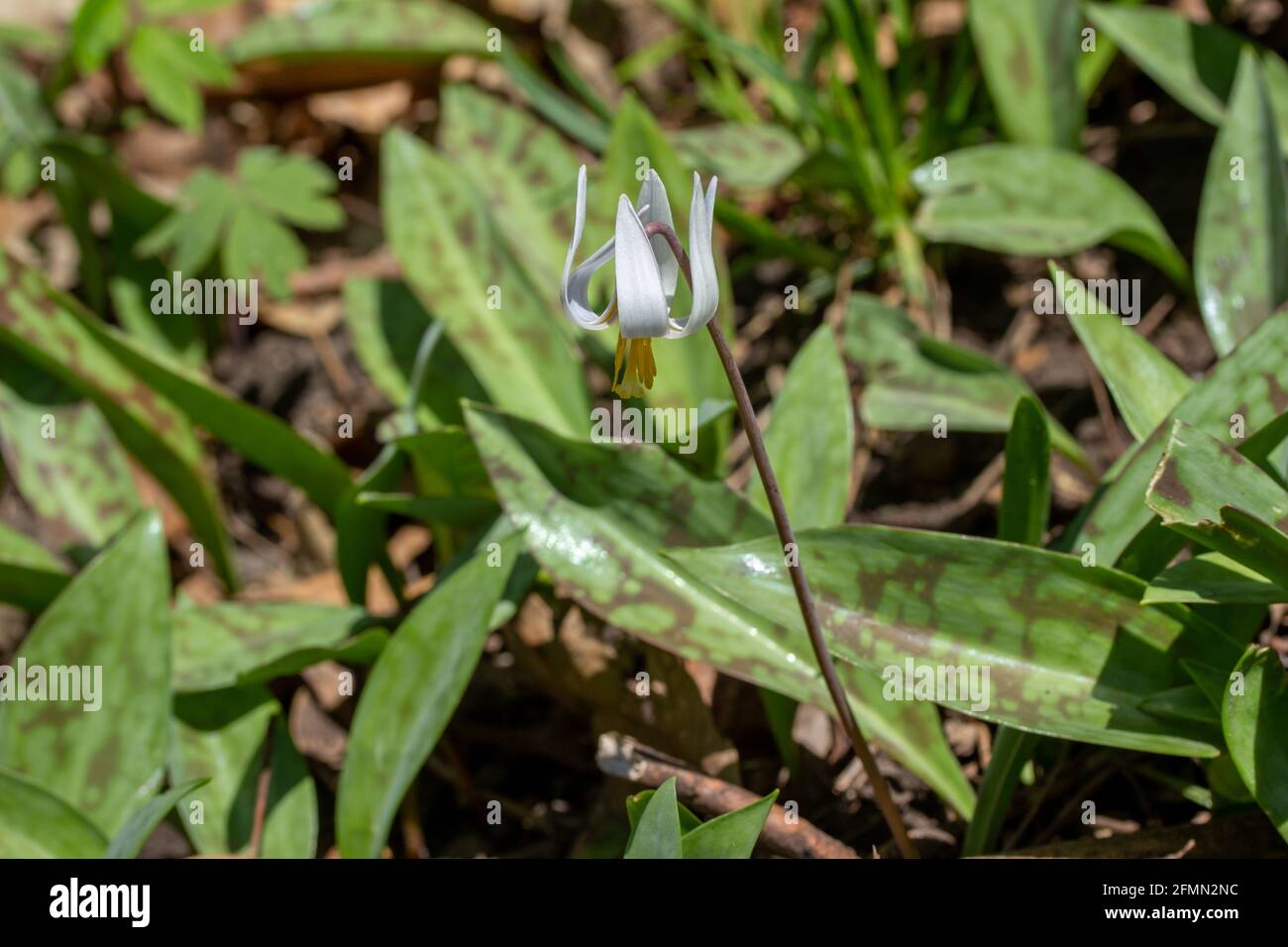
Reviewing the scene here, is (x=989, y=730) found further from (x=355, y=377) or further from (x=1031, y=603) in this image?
(x=355, y=377)

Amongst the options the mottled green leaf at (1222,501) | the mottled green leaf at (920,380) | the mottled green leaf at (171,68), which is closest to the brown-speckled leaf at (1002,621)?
the mottled green leaf at (1222,501)

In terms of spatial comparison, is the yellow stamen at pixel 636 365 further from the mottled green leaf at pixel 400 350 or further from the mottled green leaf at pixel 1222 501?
the mottled green leaf at pixel 400 350

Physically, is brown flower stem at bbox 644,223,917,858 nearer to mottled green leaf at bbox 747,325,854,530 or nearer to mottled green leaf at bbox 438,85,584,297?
mottled green leaf at bbox 747,325,854,530

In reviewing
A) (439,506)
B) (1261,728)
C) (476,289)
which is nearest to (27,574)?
(439,506)

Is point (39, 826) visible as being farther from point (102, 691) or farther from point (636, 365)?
point (636, 365)
